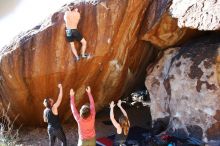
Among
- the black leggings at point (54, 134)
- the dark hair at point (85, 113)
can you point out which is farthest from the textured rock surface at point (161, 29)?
the black leggings at point (54, 134)

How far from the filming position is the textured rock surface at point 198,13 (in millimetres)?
8547

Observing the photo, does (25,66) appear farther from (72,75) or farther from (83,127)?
(83,127)

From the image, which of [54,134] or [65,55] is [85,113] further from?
[65,55]

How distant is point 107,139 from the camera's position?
10.8 meters

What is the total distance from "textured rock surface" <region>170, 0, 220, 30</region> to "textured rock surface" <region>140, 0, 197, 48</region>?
51cm

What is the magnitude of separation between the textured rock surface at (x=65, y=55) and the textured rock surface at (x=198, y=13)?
1263 mm

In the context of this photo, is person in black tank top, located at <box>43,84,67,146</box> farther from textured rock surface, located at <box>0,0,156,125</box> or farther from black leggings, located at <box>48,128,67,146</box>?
textured rock surface, located at <box>0,0,156,125</box>

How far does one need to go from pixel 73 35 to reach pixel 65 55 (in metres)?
0.58

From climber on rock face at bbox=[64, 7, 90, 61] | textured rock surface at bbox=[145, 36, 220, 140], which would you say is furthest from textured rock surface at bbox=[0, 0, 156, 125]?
textured rock surface at bbox=[145, 36, 220, 140]

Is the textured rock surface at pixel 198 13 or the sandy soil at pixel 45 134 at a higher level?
the textured rock surface at pixel 198 13

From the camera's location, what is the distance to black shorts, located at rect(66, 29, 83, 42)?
396 inches

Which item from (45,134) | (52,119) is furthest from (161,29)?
(45,134)

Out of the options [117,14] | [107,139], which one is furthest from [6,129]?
[117,14]

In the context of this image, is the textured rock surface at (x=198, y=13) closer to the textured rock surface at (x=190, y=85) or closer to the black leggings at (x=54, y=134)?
the textured rock surface at (x=190, y=85)
